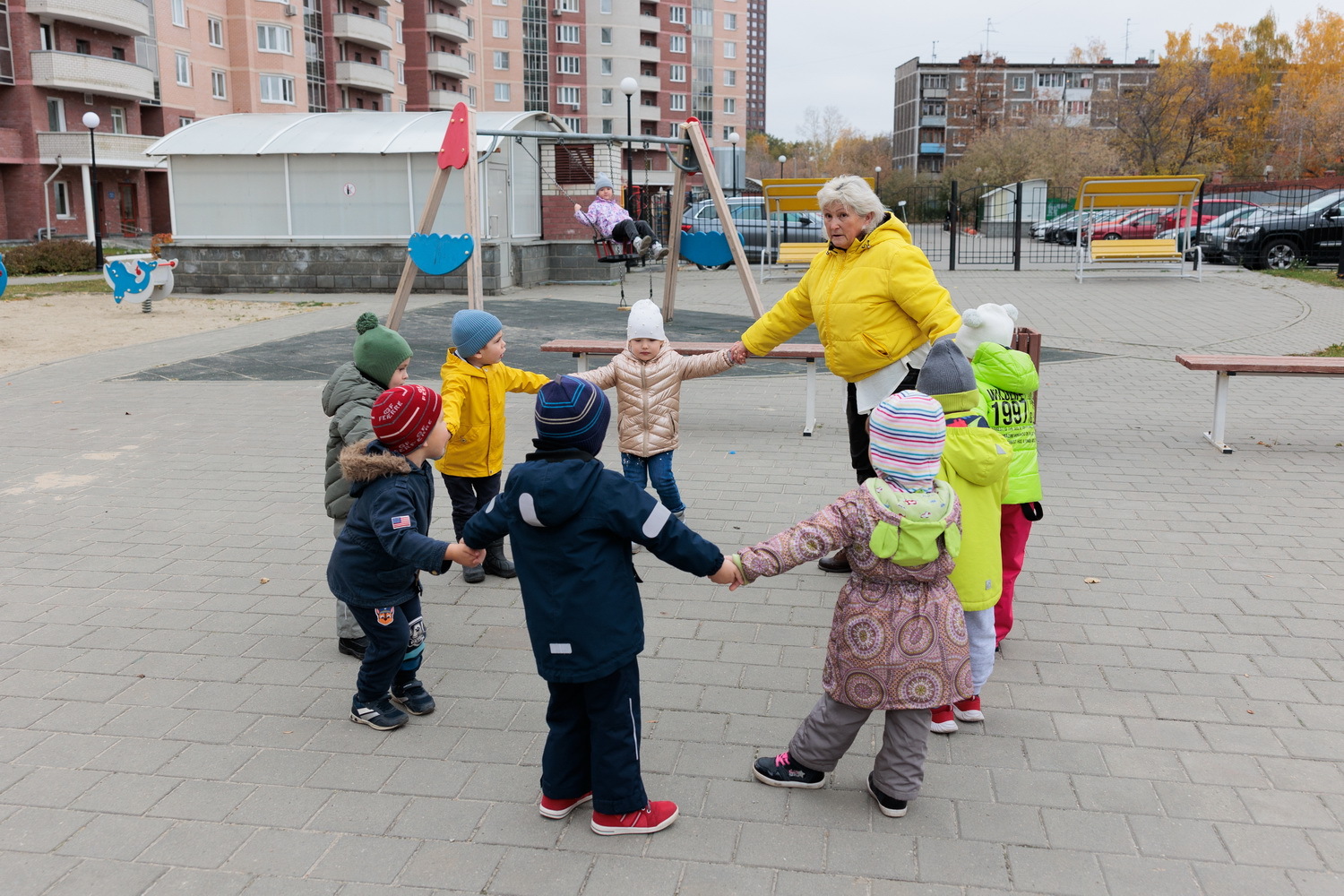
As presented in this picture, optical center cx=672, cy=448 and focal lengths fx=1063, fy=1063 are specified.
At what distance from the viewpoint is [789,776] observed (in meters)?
3.27

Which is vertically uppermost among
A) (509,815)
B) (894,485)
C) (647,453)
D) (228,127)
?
(228,127)

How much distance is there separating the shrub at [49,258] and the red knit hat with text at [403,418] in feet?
86.2

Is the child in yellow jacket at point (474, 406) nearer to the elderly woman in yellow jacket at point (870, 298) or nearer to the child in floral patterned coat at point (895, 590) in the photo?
the elderly woman in yellow jacket at point (870, 298)

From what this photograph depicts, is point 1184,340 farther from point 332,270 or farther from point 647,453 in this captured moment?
point 332,270

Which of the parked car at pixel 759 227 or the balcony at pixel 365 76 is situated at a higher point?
the balcony at pixel 365 76

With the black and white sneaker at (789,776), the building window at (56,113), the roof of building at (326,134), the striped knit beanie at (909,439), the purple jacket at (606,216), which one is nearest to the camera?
the striped knit beanie at (909,439)

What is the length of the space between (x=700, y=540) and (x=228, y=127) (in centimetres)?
2105

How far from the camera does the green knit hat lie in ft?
13.3

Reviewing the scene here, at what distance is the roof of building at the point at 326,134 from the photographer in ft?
63.6

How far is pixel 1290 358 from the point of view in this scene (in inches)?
305

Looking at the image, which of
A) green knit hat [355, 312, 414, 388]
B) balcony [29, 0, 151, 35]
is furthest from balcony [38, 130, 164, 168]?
green knit hat [355, 312, 414, 388]

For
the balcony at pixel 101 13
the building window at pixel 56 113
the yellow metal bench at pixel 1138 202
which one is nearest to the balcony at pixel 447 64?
the balcony at pixel 101 13

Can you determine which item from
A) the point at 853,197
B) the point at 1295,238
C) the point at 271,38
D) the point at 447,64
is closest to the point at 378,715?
the point at 853,197

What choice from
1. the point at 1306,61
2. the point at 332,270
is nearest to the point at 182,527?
the point at 332,270
